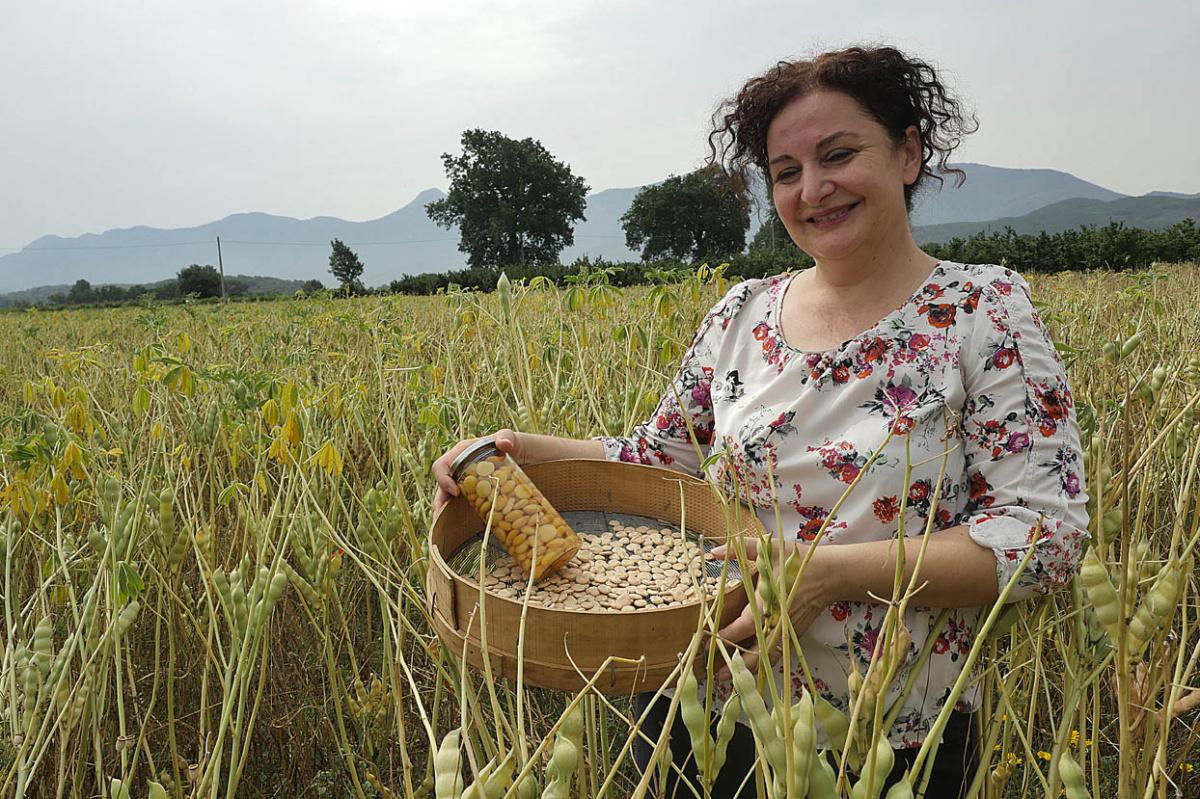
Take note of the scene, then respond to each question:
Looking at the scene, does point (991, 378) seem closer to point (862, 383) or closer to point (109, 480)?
point (862, 383)

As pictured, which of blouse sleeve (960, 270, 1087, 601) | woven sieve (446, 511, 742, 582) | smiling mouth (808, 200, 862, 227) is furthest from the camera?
smiling mouth (808, 200, 862, 227)

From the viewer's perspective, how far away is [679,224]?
38938mm

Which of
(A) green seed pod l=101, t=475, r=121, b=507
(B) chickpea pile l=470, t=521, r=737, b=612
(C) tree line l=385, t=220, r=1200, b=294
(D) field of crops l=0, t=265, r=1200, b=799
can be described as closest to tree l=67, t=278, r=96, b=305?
(C) tree line l=385, t=220, r=1200, b=294

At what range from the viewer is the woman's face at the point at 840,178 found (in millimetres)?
1061

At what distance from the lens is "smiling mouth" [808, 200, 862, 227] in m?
1.08

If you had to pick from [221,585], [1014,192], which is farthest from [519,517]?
[1014,192]

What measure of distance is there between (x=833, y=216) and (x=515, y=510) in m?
0.61

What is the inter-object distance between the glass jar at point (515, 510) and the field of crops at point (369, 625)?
9cm

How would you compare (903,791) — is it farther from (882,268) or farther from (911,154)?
(911,154)

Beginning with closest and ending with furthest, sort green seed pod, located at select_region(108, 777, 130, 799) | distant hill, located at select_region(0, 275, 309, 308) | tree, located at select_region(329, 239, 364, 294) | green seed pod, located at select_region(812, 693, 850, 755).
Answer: green seed pod, located at select_region(812, 693, 850, 755)
green seed pod, located at select_region(108, 777, 130, 799)
distant hill, located at select_region(0, 275, 309, 308)
tree, located at select_region(329, 239, 364, 294)

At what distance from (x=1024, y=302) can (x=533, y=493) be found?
687 millimetres

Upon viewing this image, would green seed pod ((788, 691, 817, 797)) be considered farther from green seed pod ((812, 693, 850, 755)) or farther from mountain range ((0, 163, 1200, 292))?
mountain range ((0, 163, 1200, 292))

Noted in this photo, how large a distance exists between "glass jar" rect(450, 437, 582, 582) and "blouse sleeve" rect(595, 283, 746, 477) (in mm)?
316

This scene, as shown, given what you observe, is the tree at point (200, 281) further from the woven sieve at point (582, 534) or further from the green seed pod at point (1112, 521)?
the green seed pod at point (1112, 521)
